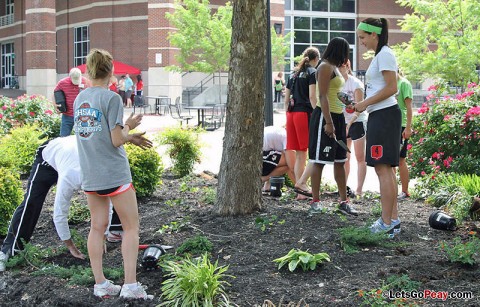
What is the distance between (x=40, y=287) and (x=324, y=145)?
10.4 ft

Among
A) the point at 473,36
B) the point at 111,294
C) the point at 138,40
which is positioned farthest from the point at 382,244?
the point at 138,40

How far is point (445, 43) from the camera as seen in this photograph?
2127 cm

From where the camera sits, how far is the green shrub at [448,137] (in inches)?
339

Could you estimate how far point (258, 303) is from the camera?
13.9 feet

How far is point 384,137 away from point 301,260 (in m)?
1.54

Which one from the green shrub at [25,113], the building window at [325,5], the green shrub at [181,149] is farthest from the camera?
the building window at [325,5]

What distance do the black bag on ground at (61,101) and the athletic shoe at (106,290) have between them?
6654 millimetres

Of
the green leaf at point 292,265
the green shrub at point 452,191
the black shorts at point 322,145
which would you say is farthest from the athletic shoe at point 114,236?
the green shrub at point 452,191

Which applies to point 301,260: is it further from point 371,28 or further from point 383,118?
point 371,28
